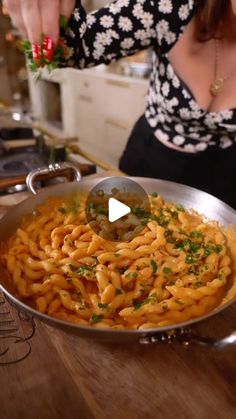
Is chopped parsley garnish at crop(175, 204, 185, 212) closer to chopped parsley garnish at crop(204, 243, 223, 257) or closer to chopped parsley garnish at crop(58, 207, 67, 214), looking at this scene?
chopped parsley garnish at crop(204, 243, 223, 257)

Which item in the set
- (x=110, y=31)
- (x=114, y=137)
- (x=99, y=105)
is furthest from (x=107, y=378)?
(x=99, y=105)

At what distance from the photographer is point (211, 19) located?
798mm

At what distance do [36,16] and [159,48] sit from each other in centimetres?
39

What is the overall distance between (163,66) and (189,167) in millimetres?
271

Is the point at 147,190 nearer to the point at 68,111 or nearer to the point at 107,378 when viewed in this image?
the point at 107,378

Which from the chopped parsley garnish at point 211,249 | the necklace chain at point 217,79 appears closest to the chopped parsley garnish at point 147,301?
the chopped parsley garnish at point 211,249

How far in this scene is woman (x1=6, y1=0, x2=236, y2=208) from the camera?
2.57 feet

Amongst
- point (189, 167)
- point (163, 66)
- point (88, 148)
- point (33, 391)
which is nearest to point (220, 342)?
point (33, 391)

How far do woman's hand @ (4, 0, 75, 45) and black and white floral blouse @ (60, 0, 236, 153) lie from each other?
113mm

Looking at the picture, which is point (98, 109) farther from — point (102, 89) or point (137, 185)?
point (137, 185)

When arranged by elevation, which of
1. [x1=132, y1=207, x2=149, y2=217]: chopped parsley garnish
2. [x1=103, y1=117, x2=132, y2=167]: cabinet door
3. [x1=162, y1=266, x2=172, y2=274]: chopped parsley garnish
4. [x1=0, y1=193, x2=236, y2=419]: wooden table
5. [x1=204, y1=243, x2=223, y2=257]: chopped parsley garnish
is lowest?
[x1=103, y1=117, x2=132, y2=167]: cabinet door

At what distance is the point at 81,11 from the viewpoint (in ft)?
2.34
